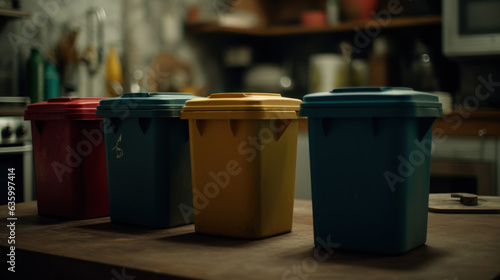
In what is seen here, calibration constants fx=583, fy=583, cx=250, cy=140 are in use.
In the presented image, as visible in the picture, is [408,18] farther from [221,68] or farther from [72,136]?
[72,136]

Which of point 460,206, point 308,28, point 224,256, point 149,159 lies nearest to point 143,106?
point 149,159

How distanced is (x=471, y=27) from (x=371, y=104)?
294cm

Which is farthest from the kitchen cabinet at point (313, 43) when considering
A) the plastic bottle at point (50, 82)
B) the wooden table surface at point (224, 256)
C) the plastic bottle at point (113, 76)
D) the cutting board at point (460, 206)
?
the wooden table surface at point (224, 256)

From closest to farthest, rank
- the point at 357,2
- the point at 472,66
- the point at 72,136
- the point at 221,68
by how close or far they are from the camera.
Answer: the point at 72,136, the point at 472,66, the point at 357,2, the point at 221,68

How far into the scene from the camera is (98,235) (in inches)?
57.4

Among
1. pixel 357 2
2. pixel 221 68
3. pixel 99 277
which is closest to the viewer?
pixel 99 277

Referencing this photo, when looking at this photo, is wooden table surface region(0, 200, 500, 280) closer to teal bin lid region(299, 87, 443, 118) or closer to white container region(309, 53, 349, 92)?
teal bin lid region(299, 87, 443, 118)

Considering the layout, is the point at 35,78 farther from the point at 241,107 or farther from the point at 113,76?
the point at 241,107

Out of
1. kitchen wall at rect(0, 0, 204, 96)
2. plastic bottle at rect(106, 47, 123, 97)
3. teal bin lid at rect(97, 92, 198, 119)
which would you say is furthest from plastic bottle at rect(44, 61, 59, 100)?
teal bin lid at rect(97, 92, 198, 119)

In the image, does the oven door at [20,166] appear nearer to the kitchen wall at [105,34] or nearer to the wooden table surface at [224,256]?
the kitchen wall at [105,34]

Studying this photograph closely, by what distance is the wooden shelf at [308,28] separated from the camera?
4244 millimetres

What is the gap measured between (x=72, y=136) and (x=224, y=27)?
3.14m

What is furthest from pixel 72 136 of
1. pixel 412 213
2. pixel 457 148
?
pixel 457 148

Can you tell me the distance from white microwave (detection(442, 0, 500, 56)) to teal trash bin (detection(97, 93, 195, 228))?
2776mm
